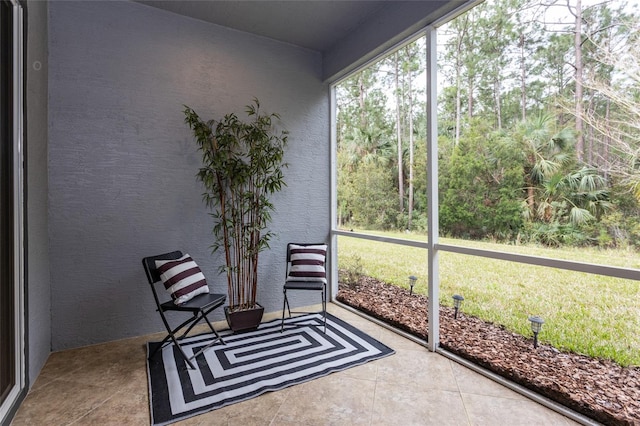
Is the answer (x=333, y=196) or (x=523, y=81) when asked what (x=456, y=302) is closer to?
(x=523, y=81)

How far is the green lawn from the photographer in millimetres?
1778

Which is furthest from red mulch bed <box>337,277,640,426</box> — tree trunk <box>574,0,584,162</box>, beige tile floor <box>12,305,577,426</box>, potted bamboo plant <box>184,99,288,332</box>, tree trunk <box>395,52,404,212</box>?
potted bamboo plant <box>184,99,288,332</box>

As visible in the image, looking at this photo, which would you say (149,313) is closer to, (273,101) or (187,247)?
(187,247)

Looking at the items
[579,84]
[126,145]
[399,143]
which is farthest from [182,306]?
[579,84]

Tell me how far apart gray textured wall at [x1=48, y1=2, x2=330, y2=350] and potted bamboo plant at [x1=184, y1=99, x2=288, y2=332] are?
153mm

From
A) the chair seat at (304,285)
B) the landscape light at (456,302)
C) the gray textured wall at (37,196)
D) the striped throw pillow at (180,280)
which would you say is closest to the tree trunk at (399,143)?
the landscape light at (456,302)

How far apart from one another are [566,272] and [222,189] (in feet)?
9.45

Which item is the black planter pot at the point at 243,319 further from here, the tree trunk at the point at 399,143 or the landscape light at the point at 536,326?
the landscape light at the point at 536,326

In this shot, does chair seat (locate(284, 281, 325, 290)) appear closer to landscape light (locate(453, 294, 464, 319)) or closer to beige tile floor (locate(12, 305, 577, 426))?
beige tile floor (locate(12, 305, 577, 426))

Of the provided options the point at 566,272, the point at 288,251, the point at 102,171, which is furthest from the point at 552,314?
the point at 102,171

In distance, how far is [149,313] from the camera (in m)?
3.02

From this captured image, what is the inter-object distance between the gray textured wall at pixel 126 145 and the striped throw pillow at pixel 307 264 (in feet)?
1.50

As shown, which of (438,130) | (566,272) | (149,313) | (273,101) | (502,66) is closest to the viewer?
(566,272)

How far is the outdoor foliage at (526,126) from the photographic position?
1.73m
